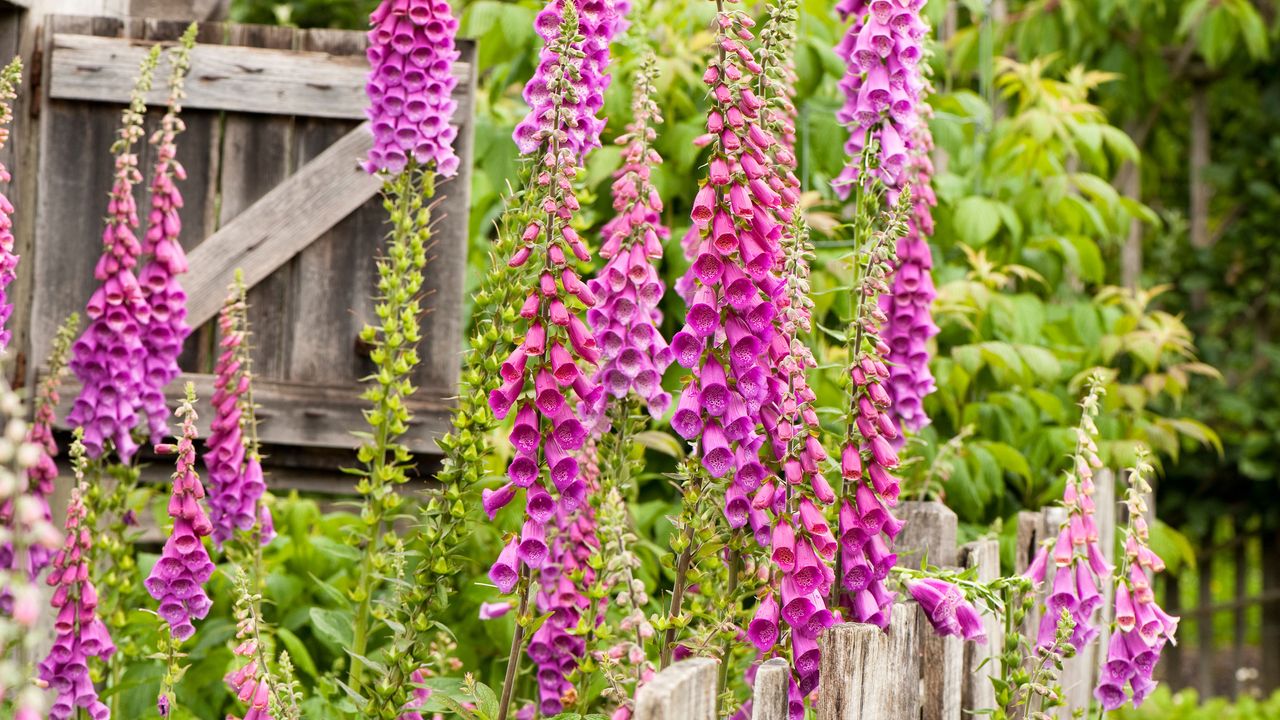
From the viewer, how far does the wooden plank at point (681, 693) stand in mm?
1505

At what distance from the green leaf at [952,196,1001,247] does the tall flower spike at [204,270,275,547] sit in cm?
248

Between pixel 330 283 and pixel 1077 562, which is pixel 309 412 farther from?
pixel 1077 562

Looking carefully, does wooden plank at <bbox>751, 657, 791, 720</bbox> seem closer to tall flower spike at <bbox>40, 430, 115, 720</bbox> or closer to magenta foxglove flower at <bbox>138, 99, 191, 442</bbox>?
tall flower spike at <bbox>40, 430, 115, 720</bbox>

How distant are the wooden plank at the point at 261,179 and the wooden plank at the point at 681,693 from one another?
7.04 feet

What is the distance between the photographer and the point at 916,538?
2797 mm

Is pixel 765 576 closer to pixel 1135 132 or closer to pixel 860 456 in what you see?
pixel 860 456

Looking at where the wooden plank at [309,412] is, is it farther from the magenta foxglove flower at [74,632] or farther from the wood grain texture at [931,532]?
the wood grain texture at [931,532]

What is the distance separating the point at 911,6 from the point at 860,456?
0.91 meters

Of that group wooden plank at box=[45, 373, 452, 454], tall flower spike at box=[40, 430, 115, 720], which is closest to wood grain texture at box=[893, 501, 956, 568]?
wooden plank at box=[45, 373, 452, 454]

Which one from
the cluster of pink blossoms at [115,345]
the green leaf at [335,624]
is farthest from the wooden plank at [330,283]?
the green leaf at [335,624]

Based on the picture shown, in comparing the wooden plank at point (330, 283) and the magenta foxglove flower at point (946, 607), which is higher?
the wooden plank at point (330, 283)

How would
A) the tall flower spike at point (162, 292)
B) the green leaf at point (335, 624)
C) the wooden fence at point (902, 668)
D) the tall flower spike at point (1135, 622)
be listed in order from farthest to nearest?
1. the tall flower spike at point (162, 292)
2. the green leaf at point (335, 624)
3. the tall flower spike at point (1135, 622)
4. the wooden fence at point (902, 668)

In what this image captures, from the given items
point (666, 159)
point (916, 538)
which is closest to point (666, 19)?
point (666, 159)

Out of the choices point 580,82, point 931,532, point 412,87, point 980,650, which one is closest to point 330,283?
point 412,87
